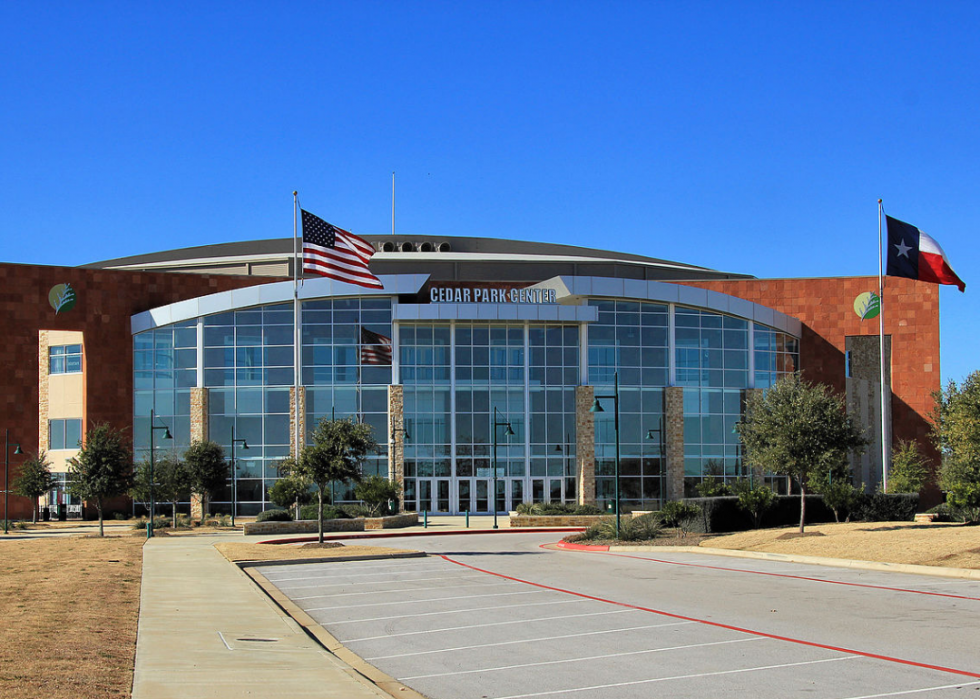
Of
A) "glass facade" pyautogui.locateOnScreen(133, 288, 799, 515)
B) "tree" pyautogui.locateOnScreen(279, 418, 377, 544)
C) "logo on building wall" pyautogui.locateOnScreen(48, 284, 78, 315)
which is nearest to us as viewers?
"tree" pyautogui.locateOnScreen(279, 418, 377, 544)

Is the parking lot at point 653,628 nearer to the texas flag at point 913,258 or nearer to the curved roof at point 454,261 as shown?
the texas flag at point 913,258

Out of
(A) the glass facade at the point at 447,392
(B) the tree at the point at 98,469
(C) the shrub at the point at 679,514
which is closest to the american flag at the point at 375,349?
(A) the glass facade at the point at 447,392

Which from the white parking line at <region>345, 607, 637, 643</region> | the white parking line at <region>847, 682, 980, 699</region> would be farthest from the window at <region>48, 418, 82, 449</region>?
the white parking line at <region>847, 682, 980, 699</region>

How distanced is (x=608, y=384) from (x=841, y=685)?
152ft

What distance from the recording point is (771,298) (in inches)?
2461

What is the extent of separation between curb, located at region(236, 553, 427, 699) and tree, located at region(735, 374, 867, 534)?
61.5 feet

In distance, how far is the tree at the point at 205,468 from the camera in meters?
52.2

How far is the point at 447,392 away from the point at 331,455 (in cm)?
2162

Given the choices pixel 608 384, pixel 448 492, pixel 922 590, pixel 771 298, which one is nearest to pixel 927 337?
pixel 771 298

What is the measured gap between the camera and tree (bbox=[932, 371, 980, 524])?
3275 cm

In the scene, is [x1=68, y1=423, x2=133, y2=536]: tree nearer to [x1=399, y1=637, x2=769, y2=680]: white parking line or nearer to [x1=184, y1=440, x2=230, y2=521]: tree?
[x1=184, y1=440, x2=230, y2=521]: tree

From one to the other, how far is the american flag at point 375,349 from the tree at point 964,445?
1161 inches

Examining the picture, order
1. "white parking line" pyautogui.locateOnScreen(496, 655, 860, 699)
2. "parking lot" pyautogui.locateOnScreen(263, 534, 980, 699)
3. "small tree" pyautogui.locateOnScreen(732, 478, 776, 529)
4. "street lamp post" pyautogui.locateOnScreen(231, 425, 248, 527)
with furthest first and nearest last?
"street lamp post" pyautogui.locateOnScreen(231, 425, 248, 527)
"small tree" pyautogui.locateOnScreen(732, 478, 776, 529)
"parking lot" pyautogui.locateOnScreen(263, 534, 980, 699)
"white parking line" pyautogui.locateOnScreen(496, 655, 860, 699)

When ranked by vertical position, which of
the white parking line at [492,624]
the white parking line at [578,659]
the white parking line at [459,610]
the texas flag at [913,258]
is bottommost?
the white parking line at [459,610]
